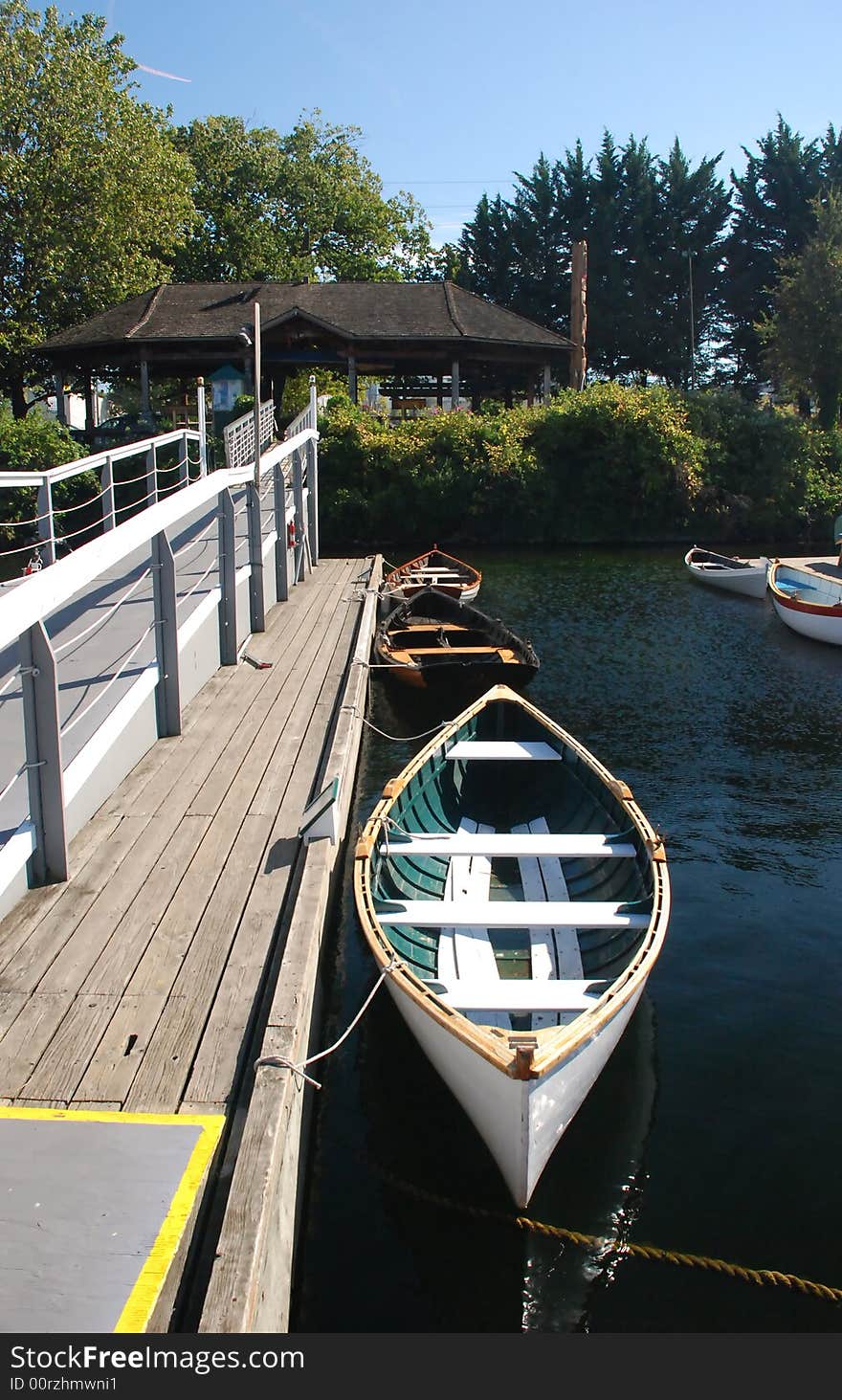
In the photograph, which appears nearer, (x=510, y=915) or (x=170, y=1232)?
(x=170, y=1232)

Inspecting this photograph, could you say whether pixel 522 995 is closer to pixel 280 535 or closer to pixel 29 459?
pixel 280 535

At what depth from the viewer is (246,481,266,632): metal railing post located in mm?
13000

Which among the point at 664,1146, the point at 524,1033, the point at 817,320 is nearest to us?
the point at 524,1033

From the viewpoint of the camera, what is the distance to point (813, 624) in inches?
837

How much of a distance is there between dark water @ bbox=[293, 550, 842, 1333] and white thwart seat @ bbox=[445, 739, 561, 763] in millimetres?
1601

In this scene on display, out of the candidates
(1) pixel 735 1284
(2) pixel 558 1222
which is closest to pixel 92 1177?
(2) pixel 558 1222

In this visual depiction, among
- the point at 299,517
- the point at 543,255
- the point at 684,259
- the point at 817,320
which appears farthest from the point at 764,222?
the point at 299,517

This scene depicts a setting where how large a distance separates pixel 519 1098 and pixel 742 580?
23.3 meters

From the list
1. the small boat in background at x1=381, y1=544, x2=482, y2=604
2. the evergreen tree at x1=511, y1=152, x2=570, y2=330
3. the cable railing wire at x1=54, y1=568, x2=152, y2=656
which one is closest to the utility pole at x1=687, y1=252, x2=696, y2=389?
the evergreen tree at x1=511, y1=152, x2=570, y2=330

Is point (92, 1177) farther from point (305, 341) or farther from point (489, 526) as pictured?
point (305, 341)

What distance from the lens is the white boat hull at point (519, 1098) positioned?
493 centimetres

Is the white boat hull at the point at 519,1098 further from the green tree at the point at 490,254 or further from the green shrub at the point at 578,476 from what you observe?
the green tree at the point at 490,254

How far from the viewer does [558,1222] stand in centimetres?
562

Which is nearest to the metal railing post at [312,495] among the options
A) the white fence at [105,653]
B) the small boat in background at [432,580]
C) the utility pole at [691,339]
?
the small boat in background at [432,580]
